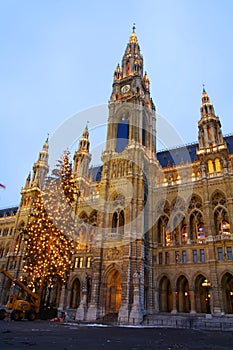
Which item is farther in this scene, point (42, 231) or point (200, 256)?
point (200, 256)

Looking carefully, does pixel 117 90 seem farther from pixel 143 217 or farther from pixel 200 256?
→ pixel 200 256

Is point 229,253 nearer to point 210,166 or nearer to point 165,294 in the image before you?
point 165,294

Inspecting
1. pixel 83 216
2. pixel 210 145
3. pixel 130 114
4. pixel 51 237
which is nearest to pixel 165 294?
pixel 83 216

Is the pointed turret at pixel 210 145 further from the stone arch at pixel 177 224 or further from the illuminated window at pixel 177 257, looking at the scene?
the illuminated window at pixel 177 257

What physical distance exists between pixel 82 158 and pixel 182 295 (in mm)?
31588

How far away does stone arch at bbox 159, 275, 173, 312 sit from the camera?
35.7m

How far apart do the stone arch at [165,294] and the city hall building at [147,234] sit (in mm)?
126

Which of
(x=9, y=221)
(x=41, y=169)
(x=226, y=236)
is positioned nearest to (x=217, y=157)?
(x=226, y=236)

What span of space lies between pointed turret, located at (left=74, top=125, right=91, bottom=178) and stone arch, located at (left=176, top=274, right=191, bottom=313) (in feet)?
87.0

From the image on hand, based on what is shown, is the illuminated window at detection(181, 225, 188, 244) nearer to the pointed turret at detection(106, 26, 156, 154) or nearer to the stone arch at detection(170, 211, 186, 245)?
the stone arch at detection(170, 211, 186, 245)

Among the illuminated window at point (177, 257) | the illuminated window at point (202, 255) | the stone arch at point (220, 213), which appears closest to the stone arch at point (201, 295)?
the illuminated window at point (202, 255)

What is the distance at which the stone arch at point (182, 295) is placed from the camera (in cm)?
3503

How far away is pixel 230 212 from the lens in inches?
1356

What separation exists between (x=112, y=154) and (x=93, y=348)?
36.2 m
